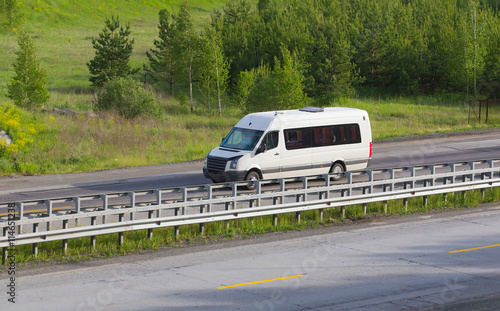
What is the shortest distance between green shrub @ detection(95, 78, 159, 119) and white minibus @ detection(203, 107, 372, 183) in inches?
771

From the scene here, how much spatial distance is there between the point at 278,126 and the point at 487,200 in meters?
6.79

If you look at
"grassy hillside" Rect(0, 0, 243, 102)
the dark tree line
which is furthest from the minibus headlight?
"grassy hillside" Rect(0, 0, 243, 102)

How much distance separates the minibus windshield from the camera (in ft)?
61.5

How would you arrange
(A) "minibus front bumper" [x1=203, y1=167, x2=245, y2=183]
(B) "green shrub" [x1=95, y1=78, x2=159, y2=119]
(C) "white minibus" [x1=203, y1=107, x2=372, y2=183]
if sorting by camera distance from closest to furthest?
(A) "minibus front bumper" [x1=203, y1=167, x2=245, y2=183], (C) "white minibus" [x1=203, y1=107, x2=372, y2=183], (B) "green shrub" [x1=95, y1=78, x2=159, y2=119]

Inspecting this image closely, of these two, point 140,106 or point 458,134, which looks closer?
point 458,134

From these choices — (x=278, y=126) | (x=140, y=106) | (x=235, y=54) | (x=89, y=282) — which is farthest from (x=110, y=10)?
(x=89, y=282)

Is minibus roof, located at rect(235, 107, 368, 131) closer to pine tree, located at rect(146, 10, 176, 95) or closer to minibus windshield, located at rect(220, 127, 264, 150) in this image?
minibus windshield, located at rect(220, 127, 264, 150)

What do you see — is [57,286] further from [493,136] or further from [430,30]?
[430,30]

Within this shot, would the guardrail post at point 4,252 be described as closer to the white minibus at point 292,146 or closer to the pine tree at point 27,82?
the white minibus at point 292,146

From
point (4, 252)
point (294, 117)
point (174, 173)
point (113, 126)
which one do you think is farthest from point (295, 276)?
point (113, 126)

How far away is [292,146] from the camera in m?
19.1

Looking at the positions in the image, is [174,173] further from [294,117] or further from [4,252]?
[4,252]

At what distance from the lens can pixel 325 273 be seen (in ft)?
34.9

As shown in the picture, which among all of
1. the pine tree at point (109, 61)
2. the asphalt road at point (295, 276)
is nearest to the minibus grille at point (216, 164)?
the asphalt road at point (295, 276)
